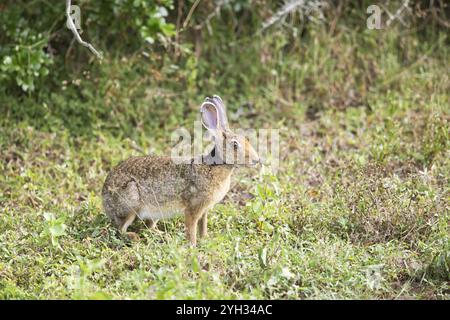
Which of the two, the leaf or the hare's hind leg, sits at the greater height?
the hare's hind leg

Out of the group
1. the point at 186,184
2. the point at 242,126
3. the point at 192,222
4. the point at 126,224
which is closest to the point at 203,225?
the point at 192,222

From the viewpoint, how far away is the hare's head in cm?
608

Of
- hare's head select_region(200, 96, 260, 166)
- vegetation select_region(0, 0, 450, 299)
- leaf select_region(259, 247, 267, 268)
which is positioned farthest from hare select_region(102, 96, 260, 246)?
leaf select_region(259, 247, 267, 268)

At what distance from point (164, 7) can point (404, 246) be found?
4.20 meters

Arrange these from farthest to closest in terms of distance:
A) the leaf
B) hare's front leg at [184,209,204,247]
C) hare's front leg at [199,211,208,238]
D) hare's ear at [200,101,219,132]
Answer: hare's front leg at [199,211,208,238] < hare's ear at [200,101,219,132] < hare's front leg at [184,209,204,247] < the leaf

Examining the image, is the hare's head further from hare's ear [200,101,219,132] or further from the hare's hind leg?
the hare's hind leg

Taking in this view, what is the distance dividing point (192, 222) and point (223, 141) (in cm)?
72

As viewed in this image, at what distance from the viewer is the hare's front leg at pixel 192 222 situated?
19.9 feet

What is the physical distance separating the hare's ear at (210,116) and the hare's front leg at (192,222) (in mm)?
701

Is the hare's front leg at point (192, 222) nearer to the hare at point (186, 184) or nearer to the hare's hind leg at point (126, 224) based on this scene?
the hare at point (186, 184)

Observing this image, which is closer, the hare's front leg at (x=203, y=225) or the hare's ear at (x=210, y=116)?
the hare's ear at (x=210, y=116)

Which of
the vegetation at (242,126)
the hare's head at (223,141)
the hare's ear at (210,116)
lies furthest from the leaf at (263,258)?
the hare's ear at (210,116)

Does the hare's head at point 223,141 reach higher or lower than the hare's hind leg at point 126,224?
higher

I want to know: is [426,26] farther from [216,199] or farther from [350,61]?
[216,199]
